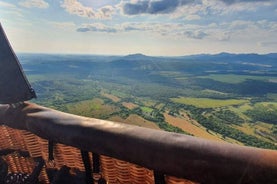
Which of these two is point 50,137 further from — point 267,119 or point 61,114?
point 267,119

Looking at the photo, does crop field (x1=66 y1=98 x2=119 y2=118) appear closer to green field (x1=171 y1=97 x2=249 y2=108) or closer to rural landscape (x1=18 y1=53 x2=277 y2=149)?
rural landscape (x1=18 y1=53 x2=277 y2=149)

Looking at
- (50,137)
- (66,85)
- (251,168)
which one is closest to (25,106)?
(50,137)

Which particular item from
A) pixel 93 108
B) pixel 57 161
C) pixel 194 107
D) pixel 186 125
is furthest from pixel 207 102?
pixel 57 161

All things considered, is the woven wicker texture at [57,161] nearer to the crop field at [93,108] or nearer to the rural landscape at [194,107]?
the rural landscape at [194,107]

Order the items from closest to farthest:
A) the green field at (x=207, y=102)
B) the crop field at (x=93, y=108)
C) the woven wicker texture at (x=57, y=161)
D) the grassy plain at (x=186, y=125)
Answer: the woven wicker texture at (x=57, y=161) < the grassy plain at (x=186, y=125) < the crop field at (x=93, y=108) < the green field at (x=207, y=102)

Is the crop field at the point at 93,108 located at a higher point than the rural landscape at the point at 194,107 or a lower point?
higher

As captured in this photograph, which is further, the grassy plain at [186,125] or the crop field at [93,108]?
the crop field at [93,108]

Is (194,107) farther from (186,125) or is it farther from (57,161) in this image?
(57,161)

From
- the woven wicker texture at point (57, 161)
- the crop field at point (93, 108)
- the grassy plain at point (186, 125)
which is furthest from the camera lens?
the crop field at point (93, 108)

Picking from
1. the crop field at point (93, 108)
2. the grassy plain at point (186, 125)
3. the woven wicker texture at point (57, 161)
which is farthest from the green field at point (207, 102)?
the woven wicker texture at point (57, 161)
